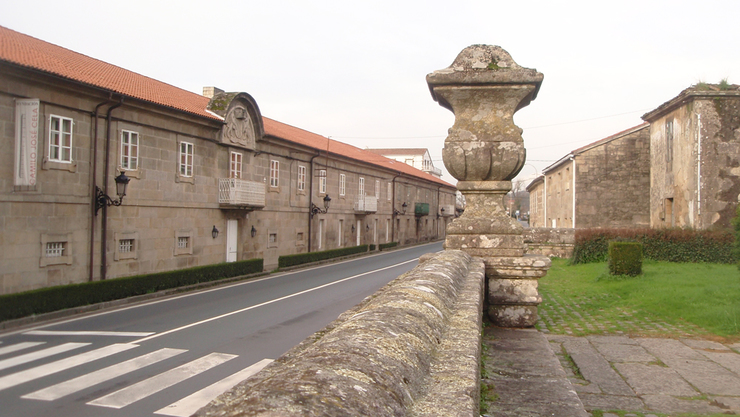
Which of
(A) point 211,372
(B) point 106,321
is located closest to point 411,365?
(A) point 211,372

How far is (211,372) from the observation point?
7.32 m

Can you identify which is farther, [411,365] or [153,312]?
[153,312]

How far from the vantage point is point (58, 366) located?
25.4ft

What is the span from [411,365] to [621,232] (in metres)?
18.1

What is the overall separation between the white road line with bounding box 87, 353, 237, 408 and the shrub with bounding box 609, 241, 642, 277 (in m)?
10.0

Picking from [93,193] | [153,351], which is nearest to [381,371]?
[153,351]

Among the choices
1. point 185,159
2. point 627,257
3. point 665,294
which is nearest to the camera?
point 665,294

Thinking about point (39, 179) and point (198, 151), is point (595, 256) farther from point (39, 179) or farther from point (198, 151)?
point (39, 179)

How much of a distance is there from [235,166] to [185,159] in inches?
123

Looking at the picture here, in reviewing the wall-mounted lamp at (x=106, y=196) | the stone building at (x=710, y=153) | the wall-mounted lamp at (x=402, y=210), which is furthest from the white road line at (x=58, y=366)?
the wall-mounted lamp at (x=402, y=210)

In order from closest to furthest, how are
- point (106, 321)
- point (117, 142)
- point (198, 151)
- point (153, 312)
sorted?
point (106, 321)
point (153, 312)
point (117, 142)
point (198, 151)

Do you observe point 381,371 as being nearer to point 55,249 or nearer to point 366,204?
point 55,249

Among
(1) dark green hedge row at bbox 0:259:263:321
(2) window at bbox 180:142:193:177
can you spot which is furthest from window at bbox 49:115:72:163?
(2) window at bbox 180:142:193:177

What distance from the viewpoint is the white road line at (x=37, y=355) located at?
7975 mm
